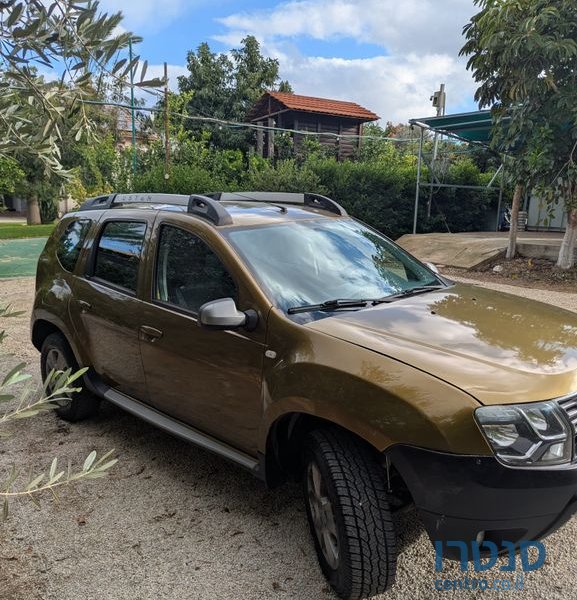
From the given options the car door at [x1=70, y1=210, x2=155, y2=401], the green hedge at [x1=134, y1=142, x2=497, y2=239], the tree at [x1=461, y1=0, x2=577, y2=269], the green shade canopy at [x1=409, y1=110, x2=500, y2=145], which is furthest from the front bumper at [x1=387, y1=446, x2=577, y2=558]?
the green hedge at [x1=134, y1=142, x2=497, y2=239]

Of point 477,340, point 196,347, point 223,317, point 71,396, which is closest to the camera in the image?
point 477,340

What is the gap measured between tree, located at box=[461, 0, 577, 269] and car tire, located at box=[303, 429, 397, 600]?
9.20 metres

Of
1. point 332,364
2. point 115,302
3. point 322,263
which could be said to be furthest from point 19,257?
point 332,364

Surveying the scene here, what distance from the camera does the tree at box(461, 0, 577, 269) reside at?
9242mm

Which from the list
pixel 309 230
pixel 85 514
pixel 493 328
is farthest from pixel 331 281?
pixel 85 514

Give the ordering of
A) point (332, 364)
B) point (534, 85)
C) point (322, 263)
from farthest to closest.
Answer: point (534, 85) → point (322, 263) → point (332, 364)

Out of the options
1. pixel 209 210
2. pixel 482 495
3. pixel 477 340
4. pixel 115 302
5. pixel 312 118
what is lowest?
pixel 482 495

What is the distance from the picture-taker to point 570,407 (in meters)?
2.11

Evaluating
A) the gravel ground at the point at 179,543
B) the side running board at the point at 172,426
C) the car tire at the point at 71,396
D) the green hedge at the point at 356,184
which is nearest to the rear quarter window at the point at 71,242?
the car tire at the point at 71,396

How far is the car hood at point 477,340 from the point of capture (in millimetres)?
2094

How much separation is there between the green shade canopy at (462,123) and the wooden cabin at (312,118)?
962cm

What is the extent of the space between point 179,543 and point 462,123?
1356cm

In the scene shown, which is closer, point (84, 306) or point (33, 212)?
point (84, 306)

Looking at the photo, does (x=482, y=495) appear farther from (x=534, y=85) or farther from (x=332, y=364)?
(x=534, y=85)
